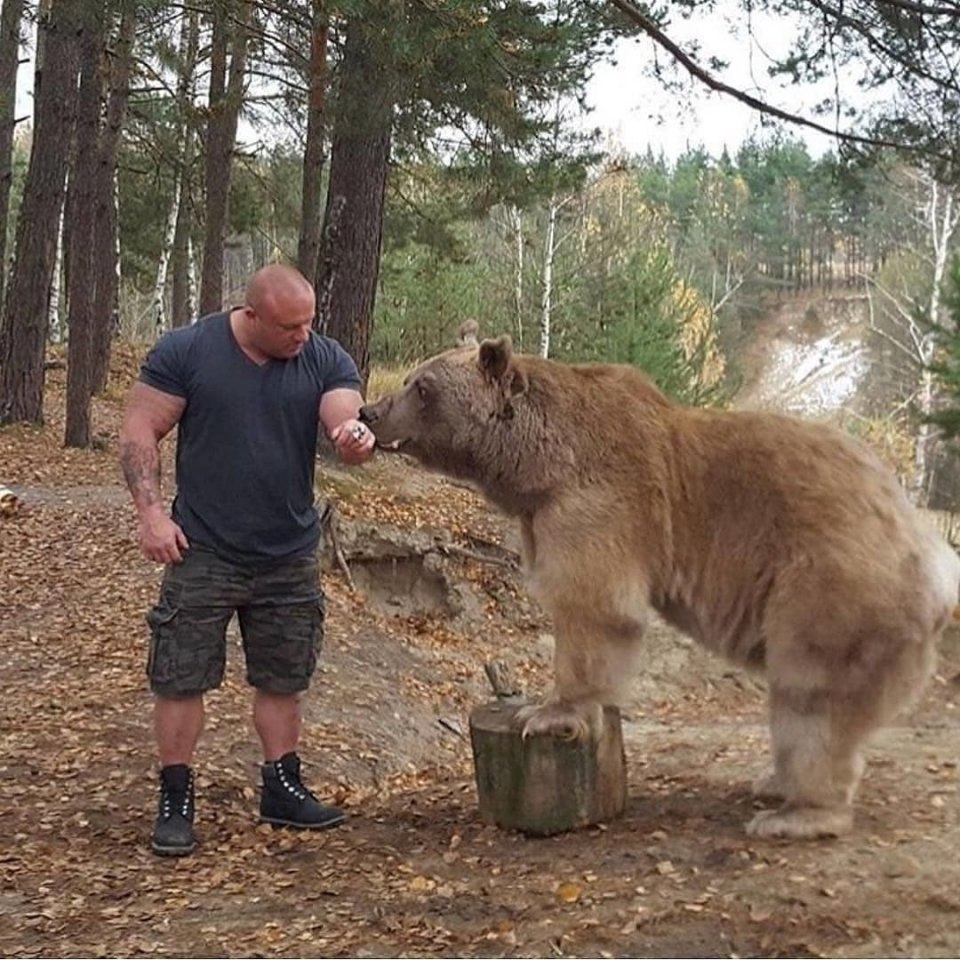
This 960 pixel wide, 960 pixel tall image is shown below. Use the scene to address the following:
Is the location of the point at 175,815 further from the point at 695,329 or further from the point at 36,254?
the point at 695,329

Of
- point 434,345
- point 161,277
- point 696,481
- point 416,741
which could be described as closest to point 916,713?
point 416,741

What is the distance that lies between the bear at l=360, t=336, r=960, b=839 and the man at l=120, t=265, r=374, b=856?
362 mm

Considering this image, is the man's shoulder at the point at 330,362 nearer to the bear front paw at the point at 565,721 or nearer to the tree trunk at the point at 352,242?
the bear front paw at the point at 565,721

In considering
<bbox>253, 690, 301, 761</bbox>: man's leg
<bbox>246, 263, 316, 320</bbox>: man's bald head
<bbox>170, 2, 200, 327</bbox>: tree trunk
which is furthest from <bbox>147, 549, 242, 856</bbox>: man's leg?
<bbox>170, 2, 200, 327</bbox>: tree trunk

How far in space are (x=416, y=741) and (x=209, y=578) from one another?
10.1 ft

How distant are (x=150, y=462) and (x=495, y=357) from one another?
Answer: 1.53 meters

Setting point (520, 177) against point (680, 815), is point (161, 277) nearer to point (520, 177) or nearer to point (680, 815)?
point (520, 177)

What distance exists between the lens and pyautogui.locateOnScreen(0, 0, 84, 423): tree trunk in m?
17.6

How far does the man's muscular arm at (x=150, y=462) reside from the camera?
5.18 meters

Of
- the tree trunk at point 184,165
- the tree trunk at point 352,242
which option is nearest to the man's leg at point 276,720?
the tree trunk at point 352,242

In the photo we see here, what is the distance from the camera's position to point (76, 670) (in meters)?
8.40

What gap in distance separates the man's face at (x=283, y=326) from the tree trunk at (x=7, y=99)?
16.1 metres

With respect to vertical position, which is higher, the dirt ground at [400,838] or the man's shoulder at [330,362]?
the man's shoulder at [330,362]

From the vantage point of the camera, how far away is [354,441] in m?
5.19
